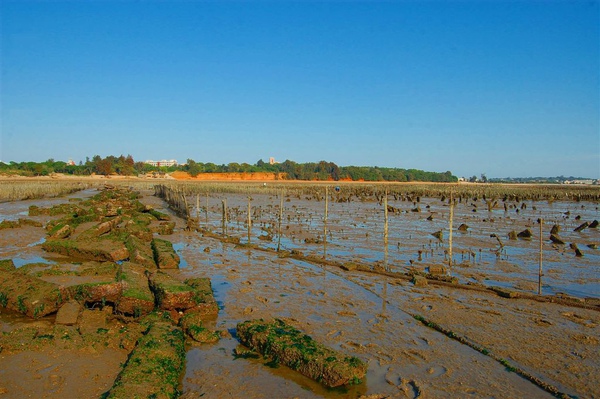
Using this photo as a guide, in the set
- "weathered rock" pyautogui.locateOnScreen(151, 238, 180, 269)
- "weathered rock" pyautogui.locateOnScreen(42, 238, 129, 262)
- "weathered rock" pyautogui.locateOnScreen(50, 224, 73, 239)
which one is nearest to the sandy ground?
"weathered rock" pyautogui.locateOnScreen(151, 238, 180, 269)

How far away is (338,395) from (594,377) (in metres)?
4.03

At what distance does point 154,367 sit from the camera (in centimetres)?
606

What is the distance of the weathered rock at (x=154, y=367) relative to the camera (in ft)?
17.8

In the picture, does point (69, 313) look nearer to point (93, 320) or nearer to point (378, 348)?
point (93, 320)

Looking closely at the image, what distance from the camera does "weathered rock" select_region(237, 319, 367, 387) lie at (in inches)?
245

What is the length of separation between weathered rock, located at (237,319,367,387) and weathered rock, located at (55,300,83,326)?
3.14 meters

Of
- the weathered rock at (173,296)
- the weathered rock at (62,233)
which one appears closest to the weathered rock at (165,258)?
the weathered rock at (173,296)

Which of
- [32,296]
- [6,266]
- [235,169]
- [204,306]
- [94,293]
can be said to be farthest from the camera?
[235,169]

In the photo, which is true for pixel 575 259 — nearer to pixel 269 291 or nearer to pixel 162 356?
pixel 269 291

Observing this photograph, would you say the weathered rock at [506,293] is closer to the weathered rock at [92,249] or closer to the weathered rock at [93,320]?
the weathered rock at [93,320]

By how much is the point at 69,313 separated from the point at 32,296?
1.05 m

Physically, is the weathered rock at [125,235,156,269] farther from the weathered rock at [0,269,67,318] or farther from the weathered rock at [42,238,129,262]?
the weathered rock at [0,269,67,318]

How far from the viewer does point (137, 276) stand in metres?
9.85

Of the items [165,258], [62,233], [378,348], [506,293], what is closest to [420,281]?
[506,293]
